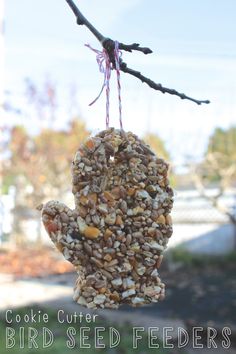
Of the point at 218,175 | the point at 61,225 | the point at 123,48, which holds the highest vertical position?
the point at 123,48

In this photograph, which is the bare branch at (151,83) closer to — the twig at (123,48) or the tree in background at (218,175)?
the twig at (123,48)

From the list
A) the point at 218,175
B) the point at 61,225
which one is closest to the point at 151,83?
the point at 61,225

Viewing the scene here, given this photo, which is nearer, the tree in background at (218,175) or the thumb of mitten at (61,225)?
the thumb of mitten at (61,225)

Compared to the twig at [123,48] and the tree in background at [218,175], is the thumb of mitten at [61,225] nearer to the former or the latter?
the twig at [123,48]

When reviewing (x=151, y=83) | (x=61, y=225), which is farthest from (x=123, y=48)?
(x=61, y=225)

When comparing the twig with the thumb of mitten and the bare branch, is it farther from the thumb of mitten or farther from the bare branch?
the thumb of mitten

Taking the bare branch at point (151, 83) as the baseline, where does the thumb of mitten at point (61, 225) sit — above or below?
below

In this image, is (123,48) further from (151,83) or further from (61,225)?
(61,225)

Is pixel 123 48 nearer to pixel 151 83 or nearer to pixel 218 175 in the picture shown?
pixel 151 83

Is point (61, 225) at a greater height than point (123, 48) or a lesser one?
lesser

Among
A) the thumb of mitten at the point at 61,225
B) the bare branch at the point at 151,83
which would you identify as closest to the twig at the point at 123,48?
the bare branch at the point at 151,83

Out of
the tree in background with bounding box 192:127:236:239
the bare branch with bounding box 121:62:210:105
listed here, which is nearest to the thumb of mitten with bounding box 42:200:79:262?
the bare branch with bounding box 121:62:210:105

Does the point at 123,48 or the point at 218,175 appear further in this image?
the point at 218,175
